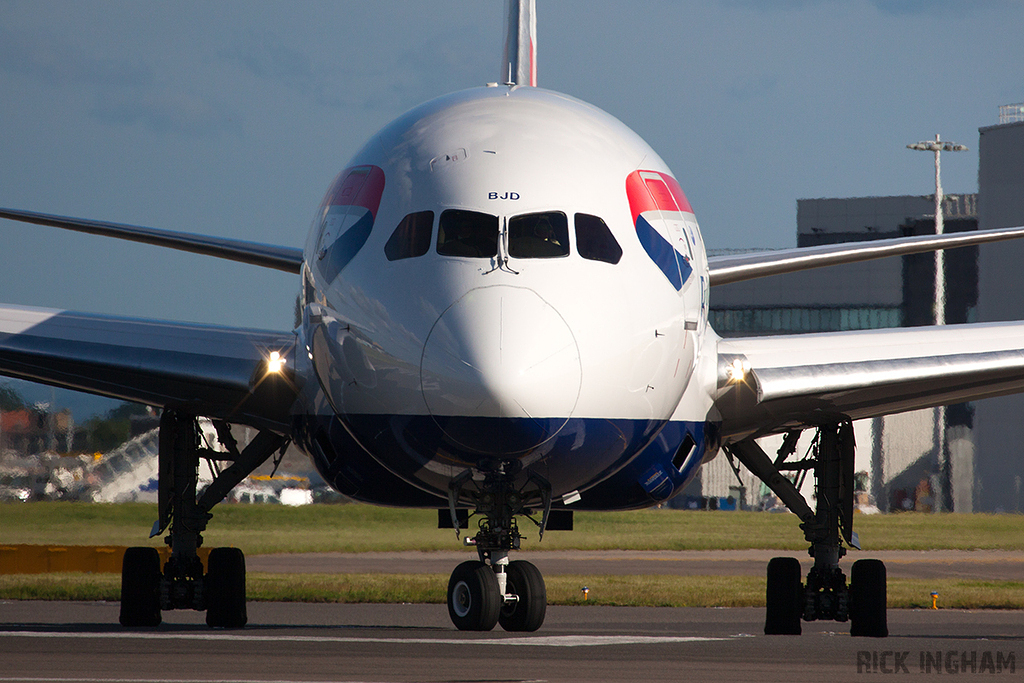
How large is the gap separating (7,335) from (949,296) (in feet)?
257

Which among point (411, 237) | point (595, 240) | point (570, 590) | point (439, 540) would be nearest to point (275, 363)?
point (411, 237)

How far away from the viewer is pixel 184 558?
15062 millimetres

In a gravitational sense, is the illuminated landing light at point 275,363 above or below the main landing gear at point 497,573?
above

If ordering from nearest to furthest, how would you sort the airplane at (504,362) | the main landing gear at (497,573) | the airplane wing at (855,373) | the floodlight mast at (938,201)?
the airplane at (504,362)
the main landing gear at (497,573)
the airplane wing at (855,373)
the floodlight mast at (938,201)

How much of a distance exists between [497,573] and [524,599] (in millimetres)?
585

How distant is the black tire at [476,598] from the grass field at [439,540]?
9.49 meters

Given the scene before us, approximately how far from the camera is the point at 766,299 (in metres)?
90.4

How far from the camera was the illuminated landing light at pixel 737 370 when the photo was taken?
1280cm

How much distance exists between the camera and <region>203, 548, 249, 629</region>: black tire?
49.1 ft

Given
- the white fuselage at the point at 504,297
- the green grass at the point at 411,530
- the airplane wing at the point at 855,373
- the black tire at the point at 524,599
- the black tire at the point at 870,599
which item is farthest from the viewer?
the green grass at the point at 411,530

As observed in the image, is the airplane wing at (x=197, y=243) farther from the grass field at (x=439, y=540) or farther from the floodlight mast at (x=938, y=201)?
the floodlight mast at (x=938, y=201)

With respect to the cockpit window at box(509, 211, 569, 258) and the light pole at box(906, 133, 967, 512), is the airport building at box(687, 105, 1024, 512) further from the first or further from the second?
the cockpit window at box(509, 211, 569, 258)

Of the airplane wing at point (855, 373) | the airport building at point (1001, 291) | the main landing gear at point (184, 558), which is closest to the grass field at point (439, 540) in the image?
the main landing gear at point (184, 558)

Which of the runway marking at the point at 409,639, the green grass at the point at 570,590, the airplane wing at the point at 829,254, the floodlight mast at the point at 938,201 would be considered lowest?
the green grass at the point at 570,590
